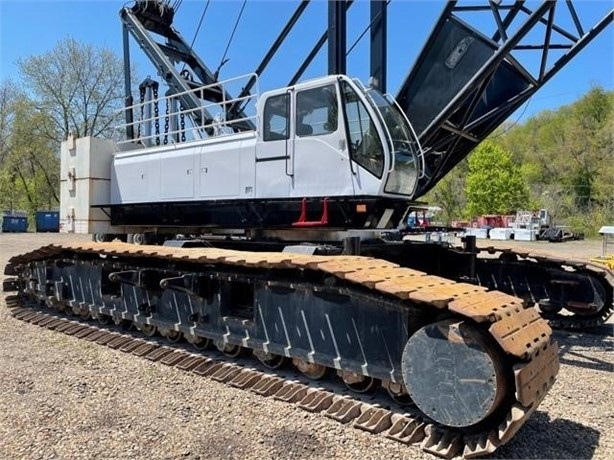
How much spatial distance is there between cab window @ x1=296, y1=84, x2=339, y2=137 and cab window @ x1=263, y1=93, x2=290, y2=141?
0.15 metres

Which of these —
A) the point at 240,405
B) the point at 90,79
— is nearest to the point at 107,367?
the point at 240,405

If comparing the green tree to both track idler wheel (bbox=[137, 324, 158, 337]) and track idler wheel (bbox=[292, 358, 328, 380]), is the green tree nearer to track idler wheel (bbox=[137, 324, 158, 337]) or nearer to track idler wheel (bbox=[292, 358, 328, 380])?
track idler wheel (bbox=[137, 324, 158, 337])

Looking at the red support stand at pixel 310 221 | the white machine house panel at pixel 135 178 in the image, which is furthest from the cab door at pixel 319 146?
the white machine house panel at pixel 135 178

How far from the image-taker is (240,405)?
430 cm

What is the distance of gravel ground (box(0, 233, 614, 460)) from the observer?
348 centimetres

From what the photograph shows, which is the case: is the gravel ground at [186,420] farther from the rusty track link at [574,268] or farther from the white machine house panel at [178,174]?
the white machine house panel at [178,174]


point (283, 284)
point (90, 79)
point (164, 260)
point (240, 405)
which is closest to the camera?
point (240, 405)

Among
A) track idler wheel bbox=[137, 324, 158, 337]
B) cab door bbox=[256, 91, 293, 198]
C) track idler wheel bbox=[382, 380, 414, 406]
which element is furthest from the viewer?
track idler wheel bbox=[137, 324, 158, 337]

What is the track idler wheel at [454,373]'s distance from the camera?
3.32 meters

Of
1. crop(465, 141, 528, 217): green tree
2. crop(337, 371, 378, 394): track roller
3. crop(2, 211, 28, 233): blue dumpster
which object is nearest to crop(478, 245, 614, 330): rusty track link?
crop(337, 371, 378, 394): track roller

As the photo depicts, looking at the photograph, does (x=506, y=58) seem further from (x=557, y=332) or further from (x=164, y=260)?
(x=164, y=260)

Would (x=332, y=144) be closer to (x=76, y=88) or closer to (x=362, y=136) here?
(x=362, y=136)

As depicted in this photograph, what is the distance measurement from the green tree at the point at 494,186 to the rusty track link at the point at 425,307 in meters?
49.7

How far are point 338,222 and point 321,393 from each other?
1.79 metres
